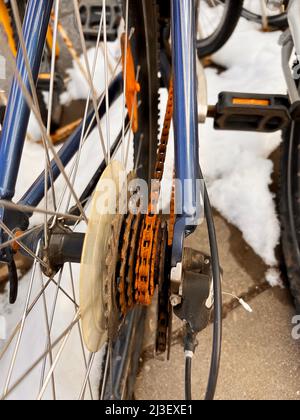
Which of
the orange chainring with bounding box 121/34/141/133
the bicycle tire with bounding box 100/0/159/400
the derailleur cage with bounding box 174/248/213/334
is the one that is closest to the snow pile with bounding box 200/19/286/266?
the bicycle tire with bounding box 100/0/159/400

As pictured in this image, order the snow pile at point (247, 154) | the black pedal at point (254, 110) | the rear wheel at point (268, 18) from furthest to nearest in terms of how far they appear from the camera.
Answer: the rear wheel at point (268, 18) < the snow pile at point (247, 154) < the black pedal at point (254, 110)

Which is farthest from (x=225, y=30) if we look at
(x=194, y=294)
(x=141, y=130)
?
(x=194, y=294)

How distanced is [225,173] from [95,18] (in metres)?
0.47

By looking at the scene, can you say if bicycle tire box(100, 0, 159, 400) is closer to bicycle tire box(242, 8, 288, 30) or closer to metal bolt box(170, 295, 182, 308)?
metal bolt box(170, 295, 182, 308)

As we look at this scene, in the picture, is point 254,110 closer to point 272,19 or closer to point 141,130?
point 141,130

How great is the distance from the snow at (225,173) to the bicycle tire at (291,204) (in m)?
0.05

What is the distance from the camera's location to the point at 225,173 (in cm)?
102

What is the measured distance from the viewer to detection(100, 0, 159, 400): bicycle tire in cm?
66

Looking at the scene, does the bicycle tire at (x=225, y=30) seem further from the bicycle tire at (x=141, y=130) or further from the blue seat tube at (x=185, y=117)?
the blue seat tube at (x=185, y=117)

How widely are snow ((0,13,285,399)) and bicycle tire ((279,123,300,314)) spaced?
5 cm

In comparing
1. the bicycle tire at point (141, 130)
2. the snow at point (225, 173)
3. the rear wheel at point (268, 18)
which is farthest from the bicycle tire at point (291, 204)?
the rear wheel at point (268, 18)

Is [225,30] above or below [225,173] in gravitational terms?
above

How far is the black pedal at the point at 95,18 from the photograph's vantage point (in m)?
0.96
